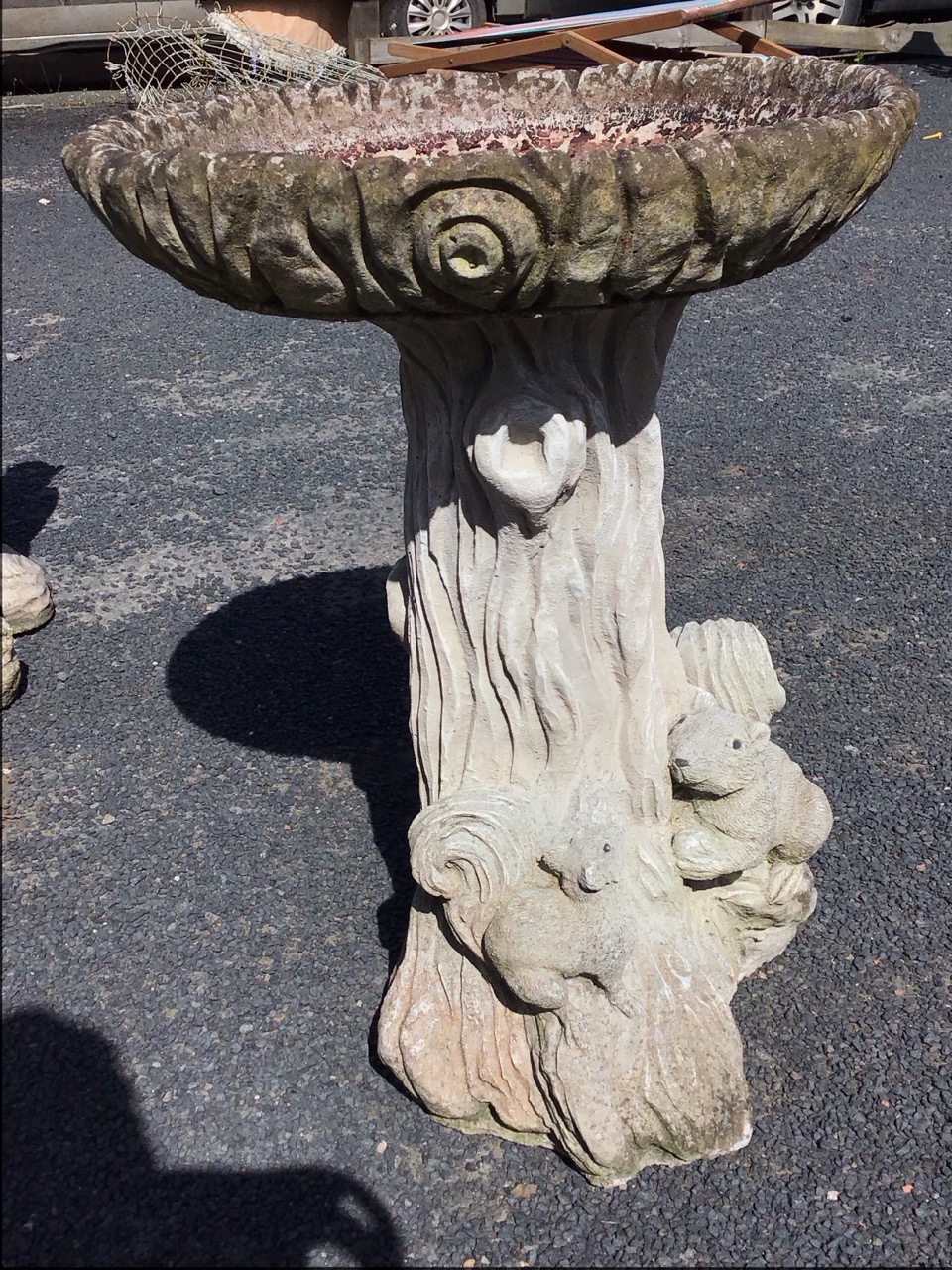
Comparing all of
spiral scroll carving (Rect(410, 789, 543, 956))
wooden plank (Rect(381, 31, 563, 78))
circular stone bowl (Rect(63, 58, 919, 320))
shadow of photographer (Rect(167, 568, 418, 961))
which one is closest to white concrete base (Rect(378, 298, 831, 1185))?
spiral scroll carving (Rect(410, 789, 543, 956))

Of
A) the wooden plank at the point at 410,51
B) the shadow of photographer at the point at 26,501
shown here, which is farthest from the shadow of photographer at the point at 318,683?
the wooden plank at the point at 410,51

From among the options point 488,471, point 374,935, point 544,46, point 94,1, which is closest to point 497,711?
point 488,471

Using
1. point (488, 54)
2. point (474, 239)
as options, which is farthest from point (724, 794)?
point (488, 54)

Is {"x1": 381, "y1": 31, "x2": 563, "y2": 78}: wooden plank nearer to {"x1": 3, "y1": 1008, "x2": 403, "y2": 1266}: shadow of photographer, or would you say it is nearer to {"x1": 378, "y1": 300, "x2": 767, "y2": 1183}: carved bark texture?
{"x1": 378, "y1": 300, "x2": 767, "y2": 1183}: carved bark texture

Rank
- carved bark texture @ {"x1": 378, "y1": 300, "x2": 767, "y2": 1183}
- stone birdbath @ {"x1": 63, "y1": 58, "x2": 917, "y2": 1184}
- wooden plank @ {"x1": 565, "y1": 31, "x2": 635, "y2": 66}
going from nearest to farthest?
stone birdbath @ {"x1": 63, "y1": 58, "x2": 917, "y2": 1184} < carved bark texture @ {"x1": 378, "y1": 300, "x2": 767, "y2": 1183} < wooden plank @ {"x1": 565, "y1": 31, "x2": 635, "y2": 66}

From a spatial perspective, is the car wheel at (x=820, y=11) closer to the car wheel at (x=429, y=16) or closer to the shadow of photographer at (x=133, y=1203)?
the car wheel at (x=429, y=16)

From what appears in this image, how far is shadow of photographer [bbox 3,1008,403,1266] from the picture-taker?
2125 millimetres

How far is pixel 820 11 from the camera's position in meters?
10.5

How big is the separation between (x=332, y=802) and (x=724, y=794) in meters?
1.34

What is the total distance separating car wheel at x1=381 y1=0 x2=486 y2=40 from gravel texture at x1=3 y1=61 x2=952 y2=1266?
473cm

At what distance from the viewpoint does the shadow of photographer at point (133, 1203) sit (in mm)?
2125

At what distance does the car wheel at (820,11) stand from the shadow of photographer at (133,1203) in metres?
10.5

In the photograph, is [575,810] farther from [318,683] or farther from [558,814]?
[318,683]

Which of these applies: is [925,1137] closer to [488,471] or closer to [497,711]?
[497,711]
